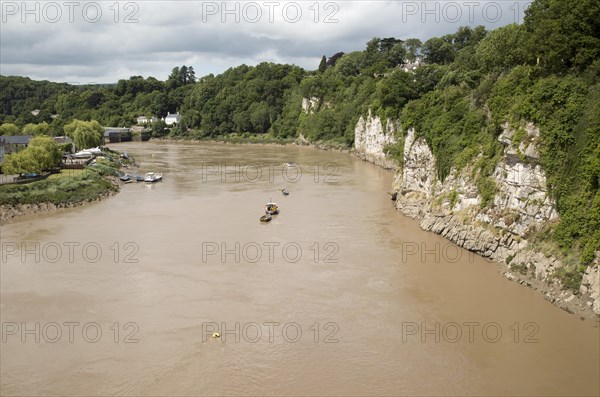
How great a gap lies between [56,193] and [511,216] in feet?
100.0

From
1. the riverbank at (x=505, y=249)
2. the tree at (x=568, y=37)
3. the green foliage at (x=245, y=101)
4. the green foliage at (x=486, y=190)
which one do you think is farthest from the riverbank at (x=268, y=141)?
the tree at (x=568, y=37)

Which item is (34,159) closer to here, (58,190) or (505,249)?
(58,190)

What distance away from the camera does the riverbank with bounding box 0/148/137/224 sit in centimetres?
3344

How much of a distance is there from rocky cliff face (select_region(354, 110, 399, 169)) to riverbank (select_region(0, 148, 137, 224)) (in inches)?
1131

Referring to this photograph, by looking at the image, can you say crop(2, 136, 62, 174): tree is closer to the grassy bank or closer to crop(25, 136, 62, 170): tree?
crop(25, 136, 62, 170): tree

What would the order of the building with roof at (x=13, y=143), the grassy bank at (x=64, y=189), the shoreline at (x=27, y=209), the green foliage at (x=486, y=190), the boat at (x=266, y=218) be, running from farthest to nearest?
1. the building with roof at (x=13, y=143)
2. the grassy bank at (x=64, y=189)
3. the shoreline at (x=27, y=209)
4. the boat at (x=266, y=218)
5. the green foliage at (x=486, y=190)

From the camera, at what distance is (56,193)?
36031mm

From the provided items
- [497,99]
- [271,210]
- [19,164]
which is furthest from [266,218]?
[19,164]

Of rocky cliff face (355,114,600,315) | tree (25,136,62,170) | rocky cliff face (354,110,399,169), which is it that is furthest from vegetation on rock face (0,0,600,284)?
tree (25,136,62,170)

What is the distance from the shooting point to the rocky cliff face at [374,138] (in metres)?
55.6

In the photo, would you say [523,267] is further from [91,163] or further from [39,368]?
[91,163]

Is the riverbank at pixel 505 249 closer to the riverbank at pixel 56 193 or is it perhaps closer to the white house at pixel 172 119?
the riverbank at pixel 56 193

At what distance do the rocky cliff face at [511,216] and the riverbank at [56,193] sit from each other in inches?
970

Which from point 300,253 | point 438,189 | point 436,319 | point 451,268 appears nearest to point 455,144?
point 438,189
